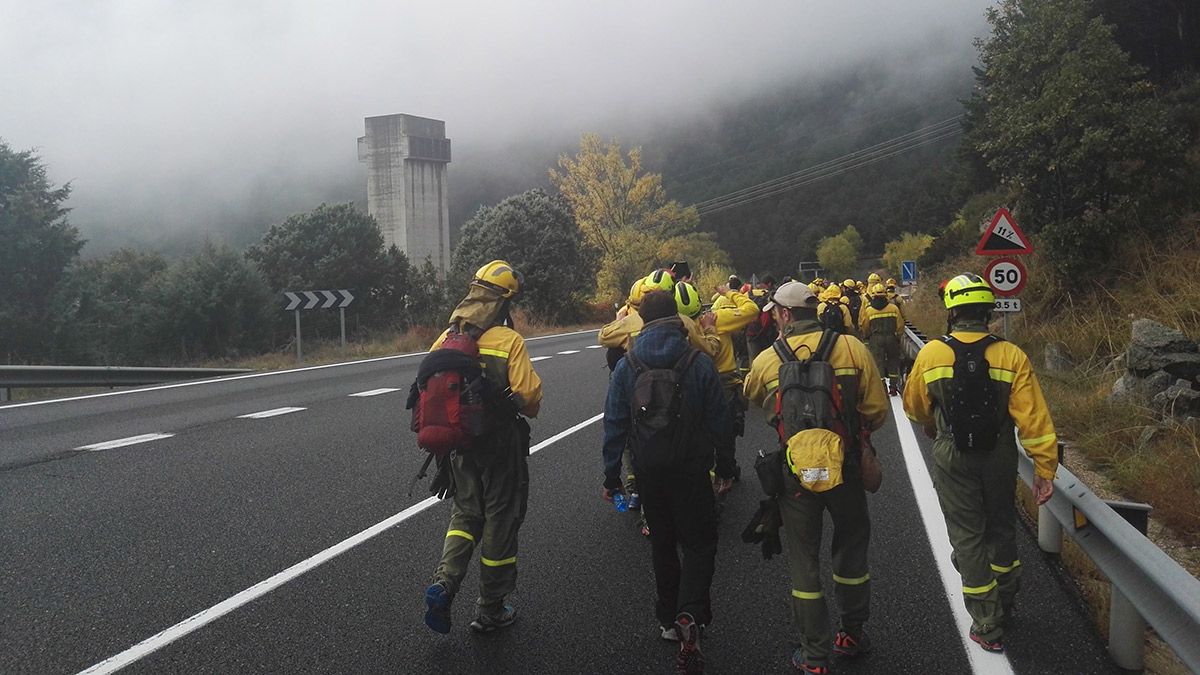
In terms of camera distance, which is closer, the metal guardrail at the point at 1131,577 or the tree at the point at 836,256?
the metal guardrail at the point at 1131,577

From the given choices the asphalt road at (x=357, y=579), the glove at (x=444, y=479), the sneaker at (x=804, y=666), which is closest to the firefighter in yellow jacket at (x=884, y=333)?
the asphalt road at (x=357, y=579)

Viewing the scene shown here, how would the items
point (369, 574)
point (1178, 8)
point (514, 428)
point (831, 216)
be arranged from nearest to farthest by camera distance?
point (514, 428)
point (369, 574)
point (1178, 8)
point (831, 216)

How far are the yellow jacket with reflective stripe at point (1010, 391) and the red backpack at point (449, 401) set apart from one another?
2.17 m

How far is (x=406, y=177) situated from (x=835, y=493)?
6606cm

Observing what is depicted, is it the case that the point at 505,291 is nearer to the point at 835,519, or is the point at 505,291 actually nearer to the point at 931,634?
the point at 835,519

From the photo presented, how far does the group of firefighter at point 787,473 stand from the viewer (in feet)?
12.8

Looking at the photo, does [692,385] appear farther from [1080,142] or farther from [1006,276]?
[1080,142]

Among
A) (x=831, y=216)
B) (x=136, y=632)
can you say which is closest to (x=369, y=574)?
(x=136, y=632)

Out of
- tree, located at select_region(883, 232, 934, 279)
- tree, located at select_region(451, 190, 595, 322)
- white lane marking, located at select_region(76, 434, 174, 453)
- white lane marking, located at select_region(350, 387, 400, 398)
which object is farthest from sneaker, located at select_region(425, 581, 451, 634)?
tree, located at select_region(883, 232, 934, 279)

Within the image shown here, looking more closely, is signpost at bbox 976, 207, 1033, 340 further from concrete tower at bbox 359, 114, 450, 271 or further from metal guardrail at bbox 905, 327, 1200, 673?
concrete tower at bbox 359, 114, 450, 271

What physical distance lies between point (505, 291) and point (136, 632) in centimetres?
244

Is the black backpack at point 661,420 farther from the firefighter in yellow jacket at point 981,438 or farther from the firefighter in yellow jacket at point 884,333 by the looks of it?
the firefighter in yellow jacket at point 884,333

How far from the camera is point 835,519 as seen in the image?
4012 millimetres

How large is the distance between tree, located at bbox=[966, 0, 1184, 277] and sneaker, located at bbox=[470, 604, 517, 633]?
51.9 feet
